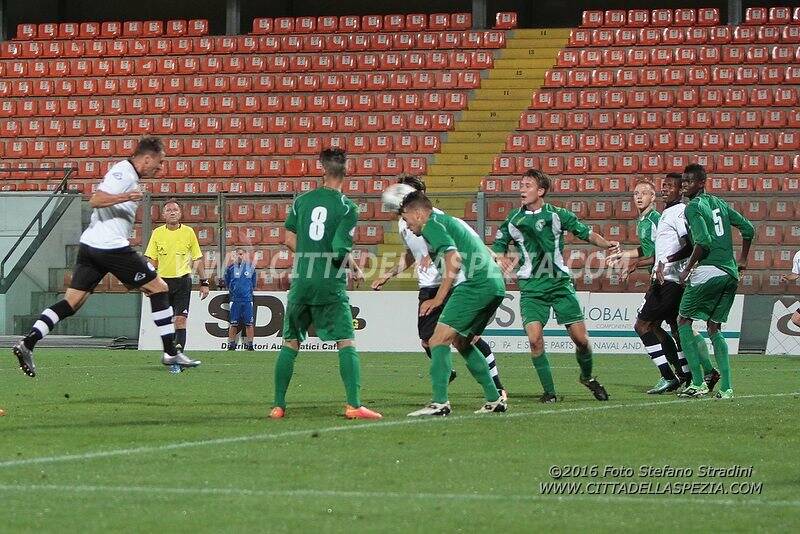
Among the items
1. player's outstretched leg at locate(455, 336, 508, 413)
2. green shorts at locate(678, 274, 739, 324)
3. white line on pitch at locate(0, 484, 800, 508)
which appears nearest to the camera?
white line on pitch at locate(0, 484, 800, 508)

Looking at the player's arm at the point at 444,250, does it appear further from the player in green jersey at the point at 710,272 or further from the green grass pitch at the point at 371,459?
the player in green jersey at the point at 710,272

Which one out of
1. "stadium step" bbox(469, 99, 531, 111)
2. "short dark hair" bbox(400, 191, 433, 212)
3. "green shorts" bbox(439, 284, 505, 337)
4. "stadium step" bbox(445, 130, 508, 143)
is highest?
"stadium step" bbox(469, 99, 531, 111)

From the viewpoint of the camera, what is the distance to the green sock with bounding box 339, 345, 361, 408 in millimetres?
10789

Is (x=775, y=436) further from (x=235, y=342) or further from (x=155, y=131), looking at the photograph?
(x=155, y=131)

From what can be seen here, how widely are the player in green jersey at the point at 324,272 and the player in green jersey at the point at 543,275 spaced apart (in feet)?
7.89

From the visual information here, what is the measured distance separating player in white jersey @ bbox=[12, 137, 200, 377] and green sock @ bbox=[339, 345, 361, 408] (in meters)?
2.59

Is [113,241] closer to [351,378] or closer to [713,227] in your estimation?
[351,378]

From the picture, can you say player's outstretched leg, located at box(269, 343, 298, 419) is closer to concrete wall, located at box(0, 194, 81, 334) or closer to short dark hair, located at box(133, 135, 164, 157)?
short dark hair, located at box(133, 135, 164, 157)

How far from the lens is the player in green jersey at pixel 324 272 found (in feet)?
35.0

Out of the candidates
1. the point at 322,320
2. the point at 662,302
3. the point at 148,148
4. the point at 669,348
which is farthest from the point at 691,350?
the point at 148,148

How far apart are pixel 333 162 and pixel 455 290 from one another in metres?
1.36

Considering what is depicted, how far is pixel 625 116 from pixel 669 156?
1.83 metres

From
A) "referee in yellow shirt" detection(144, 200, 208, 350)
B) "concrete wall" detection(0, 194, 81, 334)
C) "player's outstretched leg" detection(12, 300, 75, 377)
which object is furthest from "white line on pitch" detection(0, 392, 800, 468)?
"concrete wall" detection(0, 194, 81, 334)

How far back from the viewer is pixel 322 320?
1084 centimetres
